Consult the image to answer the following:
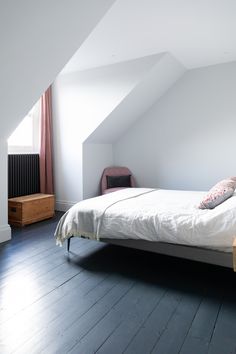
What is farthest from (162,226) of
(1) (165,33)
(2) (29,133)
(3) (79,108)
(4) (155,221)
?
(2) (29,133)

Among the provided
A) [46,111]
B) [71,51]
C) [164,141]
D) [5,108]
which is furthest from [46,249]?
[164,141]

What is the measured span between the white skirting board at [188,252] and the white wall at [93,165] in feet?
7.50

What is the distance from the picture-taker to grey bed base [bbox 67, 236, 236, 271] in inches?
89.4

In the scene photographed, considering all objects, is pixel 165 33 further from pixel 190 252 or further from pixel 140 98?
pixel 190 252

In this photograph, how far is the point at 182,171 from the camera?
197 inches

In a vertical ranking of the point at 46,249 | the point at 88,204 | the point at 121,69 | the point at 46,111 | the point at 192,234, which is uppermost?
the point at 121,69

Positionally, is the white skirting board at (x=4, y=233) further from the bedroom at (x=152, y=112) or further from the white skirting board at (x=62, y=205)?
the white skirting board at (x=62, y=205)

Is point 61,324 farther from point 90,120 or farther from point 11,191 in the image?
point 90,120

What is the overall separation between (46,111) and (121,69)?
154 cm

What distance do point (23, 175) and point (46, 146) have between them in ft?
2.23

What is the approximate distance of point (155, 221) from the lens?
2.53 metres

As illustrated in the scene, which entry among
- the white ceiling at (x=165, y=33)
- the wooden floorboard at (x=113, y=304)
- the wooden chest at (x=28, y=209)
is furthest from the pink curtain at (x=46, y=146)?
the wooden floorboard at (x=113, y=304)

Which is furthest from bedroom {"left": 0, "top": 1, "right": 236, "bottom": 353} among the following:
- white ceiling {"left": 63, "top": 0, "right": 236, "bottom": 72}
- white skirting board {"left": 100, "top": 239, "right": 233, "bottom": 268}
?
white skirting board {"left": 100, "top": 239, "right": 233, "bottom": 268}

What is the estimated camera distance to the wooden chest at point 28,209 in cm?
408
